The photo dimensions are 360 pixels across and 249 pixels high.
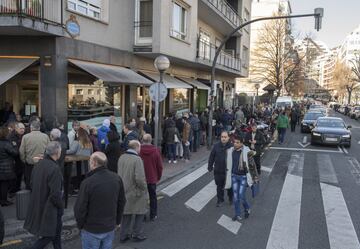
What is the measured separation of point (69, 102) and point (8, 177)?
5573mm

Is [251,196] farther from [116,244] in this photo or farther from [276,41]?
[276,41]

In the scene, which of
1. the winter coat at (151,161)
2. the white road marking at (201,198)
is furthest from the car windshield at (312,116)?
the winter coat at (151,161)

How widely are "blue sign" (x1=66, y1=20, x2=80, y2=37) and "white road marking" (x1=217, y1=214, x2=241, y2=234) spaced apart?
25.0 ft

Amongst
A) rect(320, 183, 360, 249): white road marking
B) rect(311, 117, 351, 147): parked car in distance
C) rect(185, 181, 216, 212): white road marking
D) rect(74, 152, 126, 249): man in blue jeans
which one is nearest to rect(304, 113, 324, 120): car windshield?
rect(311, 117, 351, 147): parked car in distance

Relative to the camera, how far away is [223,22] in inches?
1072

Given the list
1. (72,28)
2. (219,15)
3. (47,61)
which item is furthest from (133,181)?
(219,15)

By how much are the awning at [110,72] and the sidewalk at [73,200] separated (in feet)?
10.4

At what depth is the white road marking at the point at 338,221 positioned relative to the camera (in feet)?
21.2

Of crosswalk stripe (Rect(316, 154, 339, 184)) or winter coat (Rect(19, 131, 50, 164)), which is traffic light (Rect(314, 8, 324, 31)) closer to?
crosswalk stripe (Rect(316, 154, 339, 184))

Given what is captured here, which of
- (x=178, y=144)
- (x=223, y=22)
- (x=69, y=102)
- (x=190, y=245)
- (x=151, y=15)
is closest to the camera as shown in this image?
(x=190, y=245)

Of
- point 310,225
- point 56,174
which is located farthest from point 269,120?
point 56,174

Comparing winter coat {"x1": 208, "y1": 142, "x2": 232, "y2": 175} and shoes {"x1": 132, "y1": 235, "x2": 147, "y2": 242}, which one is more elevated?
winter coat {"x1": 208, "y1": 142, "x2": 232, "y2": 175}

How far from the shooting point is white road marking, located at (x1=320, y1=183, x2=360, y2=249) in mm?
6455

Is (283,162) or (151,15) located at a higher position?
(151,15)
